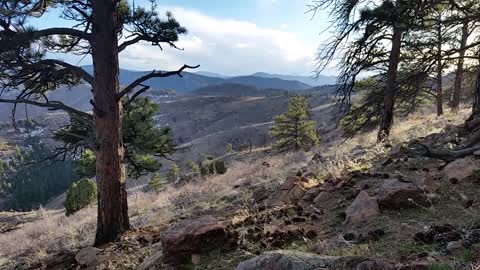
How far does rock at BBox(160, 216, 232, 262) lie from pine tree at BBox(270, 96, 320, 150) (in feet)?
95.7

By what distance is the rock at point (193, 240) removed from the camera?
4.59 metres

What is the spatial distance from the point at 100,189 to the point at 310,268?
5.50m

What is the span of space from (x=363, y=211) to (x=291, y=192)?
7.57 feet

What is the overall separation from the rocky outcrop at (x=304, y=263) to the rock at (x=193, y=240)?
1.23 m

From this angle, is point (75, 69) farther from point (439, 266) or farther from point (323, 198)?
point (439, 266)

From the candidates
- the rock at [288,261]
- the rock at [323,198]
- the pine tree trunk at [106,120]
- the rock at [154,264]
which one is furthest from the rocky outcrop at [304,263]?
the pine tree trunk at [106,120]

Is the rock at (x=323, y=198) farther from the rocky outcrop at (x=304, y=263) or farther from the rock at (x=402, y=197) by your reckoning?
the rocky outcrop at (x=304, y=263)

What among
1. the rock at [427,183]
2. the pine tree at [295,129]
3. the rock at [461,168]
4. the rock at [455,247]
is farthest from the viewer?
the pine tree at [295,129]

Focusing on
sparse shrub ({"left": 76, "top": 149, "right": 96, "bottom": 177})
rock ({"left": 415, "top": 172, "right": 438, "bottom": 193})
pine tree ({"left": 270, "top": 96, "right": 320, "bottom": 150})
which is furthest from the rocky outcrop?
pine tree ({"left": 270, "top": 96, "right": 320, "bottom": 150})

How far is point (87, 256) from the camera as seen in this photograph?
6262 millimetres

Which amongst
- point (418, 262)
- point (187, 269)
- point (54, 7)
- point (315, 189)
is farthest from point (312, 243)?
point (54, 7)

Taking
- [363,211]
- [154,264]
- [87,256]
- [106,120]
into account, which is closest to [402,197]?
[363,211]

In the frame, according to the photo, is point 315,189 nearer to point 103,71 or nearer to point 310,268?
point 310,268

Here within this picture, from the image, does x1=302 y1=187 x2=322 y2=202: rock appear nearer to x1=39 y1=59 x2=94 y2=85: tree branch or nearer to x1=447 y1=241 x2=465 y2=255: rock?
x1=447 y1=241 x2=465 y2=255: rock
